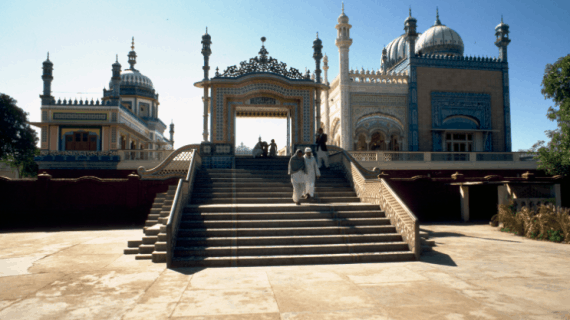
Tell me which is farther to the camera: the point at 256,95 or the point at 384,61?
the point at 384,61

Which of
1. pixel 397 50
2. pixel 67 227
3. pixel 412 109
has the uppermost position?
pixel 397 50

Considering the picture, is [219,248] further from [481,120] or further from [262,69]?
[481,120]

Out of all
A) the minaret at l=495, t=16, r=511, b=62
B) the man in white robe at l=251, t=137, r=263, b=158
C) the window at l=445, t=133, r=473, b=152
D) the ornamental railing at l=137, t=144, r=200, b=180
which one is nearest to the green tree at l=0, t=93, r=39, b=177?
the ornamental railing at l=137, t=144, r=200, b=180

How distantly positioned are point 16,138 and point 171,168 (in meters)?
21.8

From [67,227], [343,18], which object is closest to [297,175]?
[67,227]

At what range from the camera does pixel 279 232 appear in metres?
8.41

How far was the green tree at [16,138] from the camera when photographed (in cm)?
2817

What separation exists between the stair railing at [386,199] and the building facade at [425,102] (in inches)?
480

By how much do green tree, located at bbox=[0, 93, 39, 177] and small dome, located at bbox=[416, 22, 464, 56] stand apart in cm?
3134

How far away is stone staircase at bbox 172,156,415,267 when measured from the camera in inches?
295

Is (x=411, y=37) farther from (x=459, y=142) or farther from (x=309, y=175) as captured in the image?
(x=309, y=175)

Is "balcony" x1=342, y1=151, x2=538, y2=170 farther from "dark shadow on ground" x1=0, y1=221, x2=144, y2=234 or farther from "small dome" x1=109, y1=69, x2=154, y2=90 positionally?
"small dome" x1=109, y1=69, x2=154, y2=90

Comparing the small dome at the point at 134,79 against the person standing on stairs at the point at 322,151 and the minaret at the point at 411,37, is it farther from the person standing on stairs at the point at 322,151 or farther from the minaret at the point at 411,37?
the person standing on stairs at the point at 322,151

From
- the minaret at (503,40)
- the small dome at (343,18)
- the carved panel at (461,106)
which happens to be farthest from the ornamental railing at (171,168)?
the minaret at (503,40)
